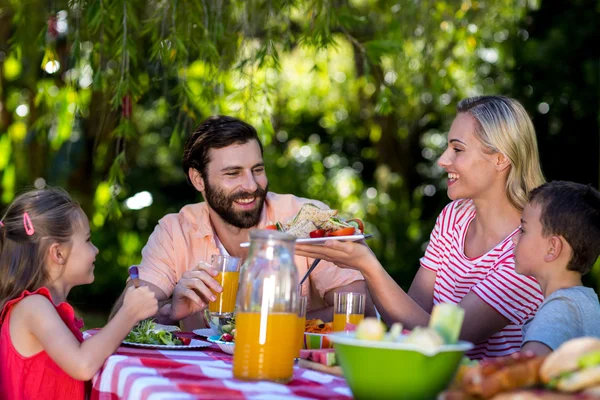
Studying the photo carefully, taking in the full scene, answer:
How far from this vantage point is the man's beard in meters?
3.66

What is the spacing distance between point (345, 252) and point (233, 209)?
3.97 feet

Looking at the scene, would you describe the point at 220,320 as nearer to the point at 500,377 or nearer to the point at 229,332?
the point at 229,332

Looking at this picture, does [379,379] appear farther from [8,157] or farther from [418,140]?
[418,140]

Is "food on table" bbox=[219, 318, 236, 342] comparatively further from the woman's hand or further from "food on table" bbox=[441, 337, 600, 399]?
"food on table" bbox=[441, 337, 600, 399]

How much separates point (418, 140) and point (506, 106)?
30.9 feet

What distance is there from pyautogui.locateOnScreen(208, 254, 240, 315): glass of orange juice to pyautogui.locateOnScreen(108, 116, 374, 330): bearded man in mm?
669

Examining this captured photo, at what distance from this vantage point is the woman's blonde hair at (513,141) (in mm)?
3012

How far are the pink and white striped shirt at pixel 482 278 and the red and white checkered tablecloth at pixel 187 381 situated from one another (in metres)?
0.97

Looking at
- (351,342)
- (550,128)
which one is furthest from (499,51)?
(351,342)

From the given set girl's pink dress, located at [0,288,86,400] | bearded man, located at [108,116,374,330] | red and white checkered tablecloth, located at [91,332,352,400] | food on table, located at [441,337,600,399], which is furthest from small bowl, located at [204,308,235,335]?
food on table, located at [441,337,600,399]

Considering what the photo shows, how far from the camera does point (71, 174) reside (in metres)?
10.6

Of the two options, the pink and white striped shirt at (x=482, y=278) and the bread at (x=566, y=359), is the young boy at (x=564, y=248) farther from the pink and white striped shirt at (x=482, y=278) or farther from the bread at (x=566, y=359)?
the bread at (x=566, y=359)

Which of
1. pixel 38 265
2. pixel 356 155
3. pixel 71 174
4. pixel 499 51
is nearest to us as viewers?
pixel 38 265

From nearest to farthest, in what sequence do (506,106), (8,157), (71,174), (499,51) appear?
(506,106)
(499,51)
(8,157)
(71,174)
